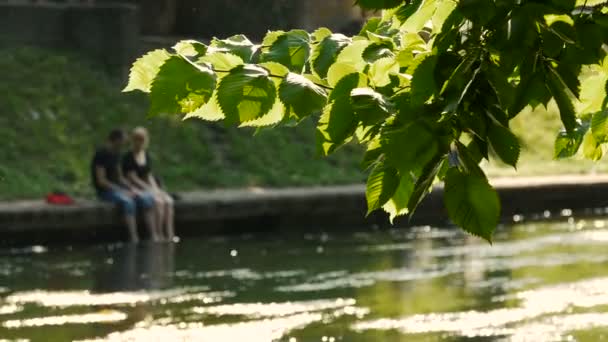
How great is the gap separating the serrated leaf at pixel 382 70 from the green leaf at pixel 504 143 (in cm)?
56

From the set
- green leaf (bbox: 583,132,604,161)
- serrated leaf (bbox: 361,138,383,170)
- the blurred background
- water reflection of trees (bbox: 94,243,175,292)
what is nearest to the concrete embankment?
water reflection of trees (bbox: 94,243,175,292)

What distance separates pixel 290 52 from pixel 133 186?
50.6 ft

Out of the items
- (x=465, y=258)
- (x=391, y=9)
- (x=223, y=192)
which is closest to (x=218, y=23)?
(x=223, y=192)

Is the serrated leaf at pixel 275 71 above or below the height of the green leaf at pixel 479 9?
below

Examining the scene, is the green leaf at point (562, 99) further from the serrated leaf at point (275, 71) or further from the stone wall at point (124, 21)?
the stone wall at point (124, 21)

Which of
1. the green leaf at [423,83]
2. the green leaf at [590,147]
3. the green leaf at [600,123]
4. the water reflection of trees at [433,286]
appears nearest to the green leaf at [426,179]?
the green leaf at [423,83]

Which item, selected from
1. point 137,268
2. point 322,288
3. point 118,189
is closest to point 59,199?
point 118,189

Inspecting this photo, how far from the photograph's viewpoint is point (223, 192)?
22.9 metres

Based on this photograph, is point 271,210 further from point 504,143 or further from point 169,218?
point 504,143

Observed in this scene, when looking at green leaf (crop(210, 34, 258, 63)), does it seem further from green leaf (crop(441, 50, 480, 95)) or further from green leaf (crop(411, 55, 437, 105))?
green leaf (crop(441, 50, 480, 95))

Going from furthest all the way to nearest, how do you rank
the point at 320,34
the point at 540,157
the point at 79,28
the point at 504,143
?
the point at 540,157 < the point at 79,28 < the point at 320,34 < the point at 504,143

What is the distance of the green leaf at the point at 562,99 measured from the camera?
4754 millimetres

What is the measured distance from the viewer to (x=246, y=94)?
497 centimetres

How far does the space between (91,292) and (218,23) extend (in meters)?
16.7
